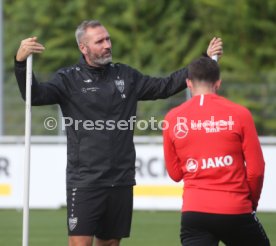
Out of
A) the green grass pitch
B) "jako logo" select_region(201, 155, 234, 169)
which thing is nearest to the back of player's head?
"jako logo" select_region(201, 155, 234, 169)

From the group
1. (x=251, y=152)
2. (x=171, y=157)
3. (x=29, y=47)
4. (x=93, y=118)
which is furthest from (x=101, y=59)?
(x=251, y=152)

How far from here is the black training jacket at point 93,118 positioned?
809 cm

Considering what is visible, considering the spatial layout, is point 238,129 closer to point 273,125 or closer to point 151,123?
point 151,123

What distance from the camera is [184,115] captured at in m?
6.83

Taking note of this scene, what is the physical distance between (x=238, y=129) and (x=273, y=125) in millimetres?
16091

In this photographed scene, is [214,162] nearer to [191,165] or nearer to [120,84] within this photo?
[191,165]

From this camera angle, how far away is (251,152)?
6695 millimetres

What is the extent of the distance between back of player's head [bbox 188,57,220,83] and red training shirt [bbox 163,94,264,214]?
0.38 ft

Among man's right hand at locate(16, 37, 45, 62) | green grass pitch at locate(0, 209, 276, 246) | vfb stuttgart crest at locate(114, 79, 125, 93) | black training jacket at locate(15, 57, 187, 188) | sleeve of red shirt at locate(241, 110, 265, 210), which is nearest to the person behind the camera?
sleeve of red shirt at locate(241, 110, 265, 210)

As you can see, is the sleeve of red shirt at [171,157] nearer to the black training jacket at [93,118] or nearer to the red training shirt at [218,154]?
the red training shirt at [218,154]

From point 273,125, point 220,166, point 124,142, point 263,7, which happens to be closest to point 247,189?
point 220,166

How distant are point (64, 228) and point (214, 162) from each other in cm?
706

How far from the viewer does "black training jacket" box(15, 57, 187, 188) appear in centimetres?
809

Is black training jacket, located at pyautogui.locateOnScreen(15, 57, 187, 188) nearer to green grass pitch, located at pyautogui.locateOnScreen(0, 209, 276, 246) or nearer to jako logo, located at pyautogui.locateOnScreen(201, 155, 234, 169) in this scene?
jako logo, located at pyautogui.locateOnScreen(201, 155, 234, 169)
